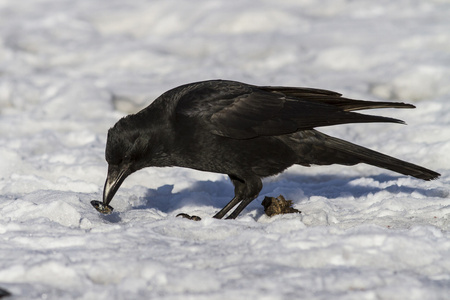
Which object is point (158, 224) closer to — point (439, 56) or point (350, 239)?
point (350, 239)

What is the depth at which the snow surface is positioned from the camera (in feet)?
9.95

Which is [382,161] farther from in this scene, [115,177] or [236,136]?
[115,177]

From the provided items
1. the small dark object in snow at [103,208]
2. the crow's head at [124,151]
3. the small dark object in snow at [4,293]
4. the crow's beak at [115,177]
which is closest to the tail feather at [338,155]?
the crow's head at [124,151]

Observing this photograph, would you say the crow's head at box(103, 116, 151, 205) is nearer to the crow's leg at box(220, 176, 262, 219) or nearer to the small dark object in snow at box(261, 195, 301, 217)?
the crow's leg at box(220, 176, 262, 219)

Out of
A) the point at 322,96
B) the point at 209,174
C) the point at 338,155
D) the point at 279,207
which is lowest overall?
the point at 279,207

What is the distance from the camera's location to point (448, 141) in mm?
6129

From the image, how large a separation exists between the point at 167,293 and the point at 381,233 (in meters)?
1.27

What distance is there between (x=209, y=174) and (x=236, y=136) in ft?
5.10

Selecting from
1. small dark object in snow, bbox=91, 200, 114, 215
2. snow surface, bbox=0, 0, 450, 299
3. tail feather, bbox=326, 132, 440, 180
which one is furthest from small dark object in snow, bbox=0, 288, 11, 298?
tail feather, bbox=326, 132, 440, 180

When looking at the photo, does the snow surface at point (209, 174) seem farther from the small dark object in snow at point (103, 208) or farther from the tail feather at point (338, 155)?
the tail feather at point (338, 155)

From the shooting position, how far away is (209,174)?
20.3 feet

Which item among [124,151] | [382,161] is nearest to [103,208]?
[124,151]

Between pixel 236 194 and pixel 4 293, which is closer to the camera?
pixel 4 293

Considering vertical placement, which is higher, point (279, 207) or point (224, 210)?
point (279, 207)
